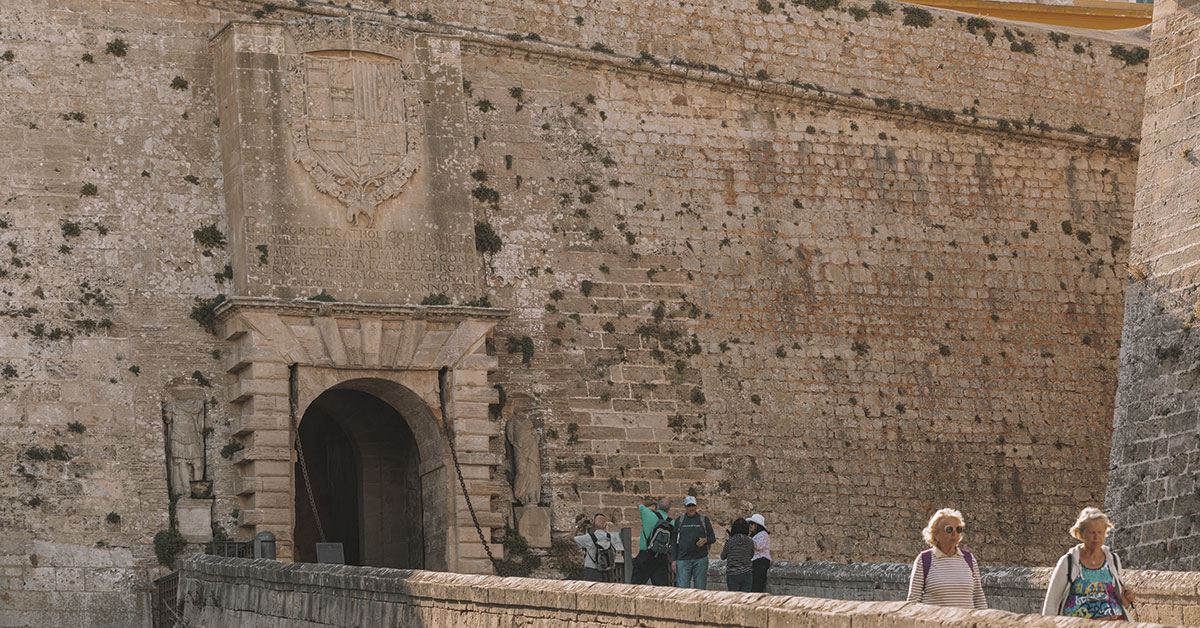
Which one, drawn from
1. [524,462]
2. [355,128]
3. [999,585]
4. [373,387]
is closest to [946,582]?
[999,585]

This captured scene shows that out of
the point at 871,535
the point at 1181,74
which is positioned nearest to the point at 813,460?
the point at 871,535

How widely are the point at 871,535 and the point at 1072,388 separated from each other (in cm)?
365

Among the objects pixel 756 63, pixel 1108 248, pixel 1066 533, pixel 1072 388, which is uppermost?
pixel 756 63

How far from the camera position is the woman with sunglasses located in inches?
385

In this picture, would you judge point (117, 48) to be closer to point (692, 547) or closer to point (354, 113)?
point (354, 113)

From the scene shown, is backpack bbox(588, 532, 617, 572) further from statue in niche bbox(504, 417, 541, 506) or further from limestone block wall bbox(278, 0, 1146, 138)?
limestone block wall bbox(278, 0, 1146, 138)

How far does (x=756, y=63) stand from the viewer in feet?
76.5

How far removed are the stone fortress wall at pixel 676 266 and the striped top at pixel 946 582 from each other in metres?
10.1

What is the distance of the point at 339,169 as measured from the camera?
1977 centimetres

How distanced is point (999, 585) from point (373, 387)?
8.26m

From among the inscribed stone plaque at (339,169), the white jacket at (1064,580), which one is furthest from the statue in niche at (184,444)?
the white jacket at (1064,580)

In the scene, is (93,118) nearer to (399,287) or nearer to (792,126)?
(399,287)

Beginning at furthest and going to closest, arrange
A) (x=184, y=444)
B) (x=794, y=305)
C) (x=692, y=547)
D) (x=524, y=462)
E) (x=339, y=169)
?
(x=794, y=305) → (x=524, y=462) → (x=339, y=169) → (x=184, y=444) → (x=692, y=547)

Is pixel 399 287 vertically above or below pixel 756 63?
below
